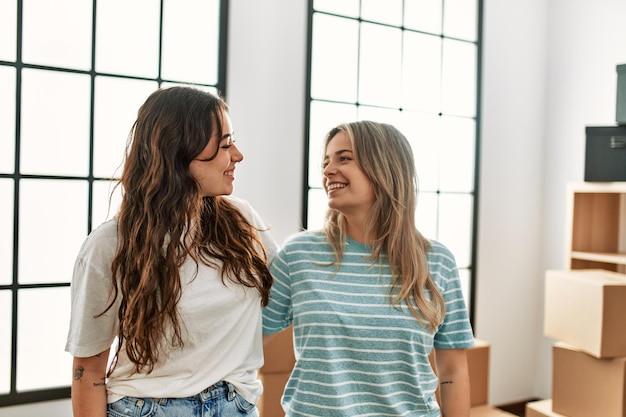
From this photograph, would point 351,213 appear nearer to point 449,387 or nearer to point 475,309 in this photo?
point 449,387

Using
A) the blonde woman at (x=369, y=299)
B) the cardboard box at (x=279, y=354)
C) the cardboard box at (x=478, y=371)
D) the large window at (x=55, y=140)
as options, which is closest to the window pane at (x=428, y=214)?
Answer: the cardboard box at (x=478, y=371)

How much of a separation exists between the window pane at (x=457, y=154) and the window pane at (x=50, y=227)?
80.1 inches

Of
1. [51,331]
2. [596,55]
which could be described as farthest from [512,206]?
[51,331]

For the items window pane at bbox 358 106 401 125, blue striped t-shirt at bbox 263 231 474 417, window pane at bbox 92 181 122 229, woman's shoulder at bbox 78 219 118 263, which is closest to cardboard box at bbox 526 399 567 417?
blue striped t-shirt at bbox 263 231 474 417

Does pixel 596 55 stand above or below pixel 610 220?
above

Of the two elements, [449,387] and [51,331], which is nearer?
[449,387]

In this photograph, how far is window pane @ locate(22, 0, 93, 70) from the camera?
2.30 meters

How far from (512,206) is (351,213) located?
2298 millimetres

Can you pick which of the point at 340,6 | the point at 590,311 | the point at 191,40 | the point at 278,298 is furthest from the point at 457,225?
the point at 278,298

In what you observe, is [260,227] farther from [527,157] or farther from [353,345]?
[527,157]

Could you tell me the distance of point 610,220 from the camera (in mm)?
3170

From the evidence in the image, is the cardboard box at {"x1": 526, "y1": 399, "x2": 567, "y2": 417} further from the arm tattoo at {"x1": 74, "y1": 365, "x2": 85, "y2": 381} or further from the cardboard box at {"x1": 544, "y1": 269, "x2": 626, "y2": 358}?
the arm tattoo at {"x1": 74, "y1": 365, "x2": 85, "y2": 381}

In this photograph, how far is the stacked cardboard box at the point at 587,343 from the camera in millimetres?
2449

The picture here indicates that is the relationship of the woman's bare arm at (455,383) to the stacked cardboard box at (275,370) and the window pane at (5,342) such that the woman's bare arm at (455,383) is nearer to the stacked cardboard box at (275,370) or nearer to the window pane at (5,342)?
the stacked cardboard box at (275,370)
